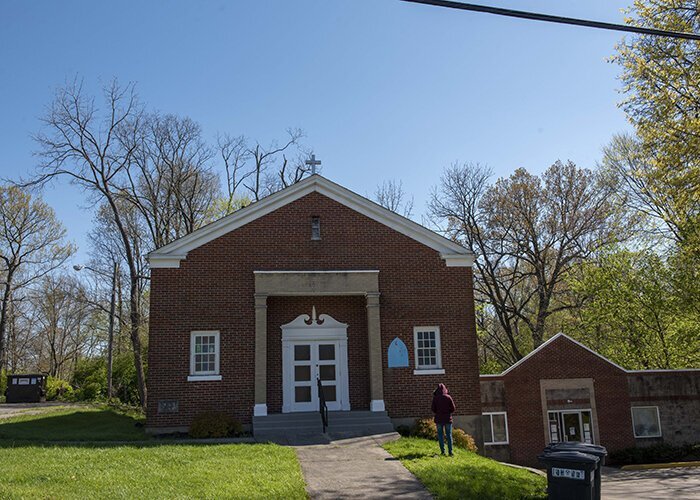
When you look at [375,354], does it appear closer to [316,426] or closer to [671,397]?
[316,426]

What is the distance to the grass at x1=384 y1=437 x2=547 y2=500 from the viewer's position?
35.0 ft

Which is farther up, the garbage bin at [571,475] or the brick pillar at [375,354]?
the brick pillar at [375,354]

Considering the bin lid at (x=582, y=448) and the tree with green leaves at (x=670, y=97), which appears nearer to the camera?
the bin lid at (x=582, y=448)


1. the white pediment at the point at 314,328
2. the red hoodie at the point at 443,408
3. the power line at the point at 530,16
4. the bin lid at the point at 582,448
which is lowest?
the bin lid at the point at 582,448

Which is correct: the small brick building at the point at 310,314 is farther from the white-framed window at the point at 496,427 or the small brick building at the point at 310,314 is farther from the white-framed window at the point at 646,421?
the white-framed window at the point at 646,421

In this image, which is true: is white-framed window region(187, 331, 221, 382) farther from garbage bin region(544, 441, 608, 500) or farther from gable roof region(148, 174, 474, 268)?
garbage bin region(544, 441, 608, 500)

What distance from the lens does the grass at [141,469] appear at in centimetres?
978

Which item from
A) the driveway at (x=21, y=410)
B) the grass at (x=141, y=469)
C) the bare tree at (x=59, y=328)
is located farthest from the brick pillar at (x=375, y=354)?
the bare tree at (x=59, y=328)

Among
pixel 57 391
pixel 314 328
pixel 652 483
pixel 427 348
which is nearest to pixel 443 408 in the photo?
pixel 427 348

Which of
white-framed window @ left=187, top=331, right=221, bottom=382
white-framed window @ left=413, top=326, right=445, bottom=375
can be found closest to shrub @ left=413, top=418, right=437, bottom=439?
white-framed window @ left=413, top=326, right=445, bottom=375

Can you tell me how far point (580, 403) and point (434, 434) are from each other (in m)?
9.67

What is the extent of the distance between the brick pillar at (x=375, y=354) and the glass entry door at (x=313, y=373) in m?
1.25

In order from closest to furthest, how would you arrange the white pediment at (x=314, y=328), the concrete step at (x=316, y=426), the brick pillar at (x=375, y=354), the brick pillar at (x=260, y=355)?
the concrete step at (x=316, y=426) → the brick pillar at (x=260, y=355) → the brick pillar at (x=375, y=354) → the white pediment at (x=314, y=328)

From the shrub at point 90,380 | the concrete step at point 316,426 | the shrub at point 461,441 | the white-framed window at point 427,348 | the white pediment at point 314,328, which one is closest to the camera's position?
the shrub at point 461,441
